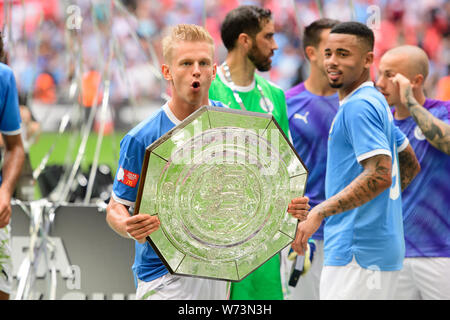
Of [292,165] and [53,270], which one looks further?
[53,270]

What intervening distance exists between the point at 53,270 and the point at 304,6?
6.46 m

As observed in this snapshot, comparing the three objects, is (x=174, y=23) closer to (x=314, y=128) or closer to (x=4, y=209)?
(x=314, y=128)

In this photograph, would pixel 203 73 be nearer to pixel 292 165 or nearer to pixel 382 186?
pixel 292 165

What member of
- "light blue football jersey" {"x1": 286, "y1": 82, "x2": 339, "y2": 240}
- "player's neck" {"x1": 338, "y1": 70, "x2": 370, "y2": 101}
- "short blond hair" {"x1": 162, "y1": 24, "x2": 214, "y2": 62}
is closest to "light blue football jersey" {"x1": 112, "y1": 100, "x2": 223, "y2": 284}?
"short blond hair" {"x1": 162, "y1": 24, "x2": 214, "y2": 62}

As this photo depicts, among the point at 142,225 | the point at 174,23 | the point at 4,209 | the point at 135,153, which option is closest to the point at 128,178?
the point at 135,153

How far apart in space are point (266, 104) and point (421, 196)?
35.0 inches

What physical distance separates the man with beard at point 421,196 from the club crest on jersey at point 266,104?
0.58m

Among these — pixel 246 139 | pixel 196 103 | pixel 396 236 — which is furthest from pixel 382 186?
pixel 246 139

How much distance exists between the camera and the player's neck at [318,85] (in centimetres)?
420

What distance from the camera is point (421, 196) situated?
342 cm

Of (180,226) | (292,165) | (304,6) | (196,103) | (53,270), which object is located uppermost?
(304,6)

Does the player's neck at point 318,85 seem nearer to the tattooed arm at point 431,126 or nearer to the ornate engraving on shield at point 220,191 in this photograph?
the tattooed arm at point 431,126

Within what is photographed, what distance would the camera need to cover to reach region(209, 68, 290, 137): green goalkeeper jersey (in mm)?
3334

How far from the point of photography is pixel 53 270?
12.6ft
